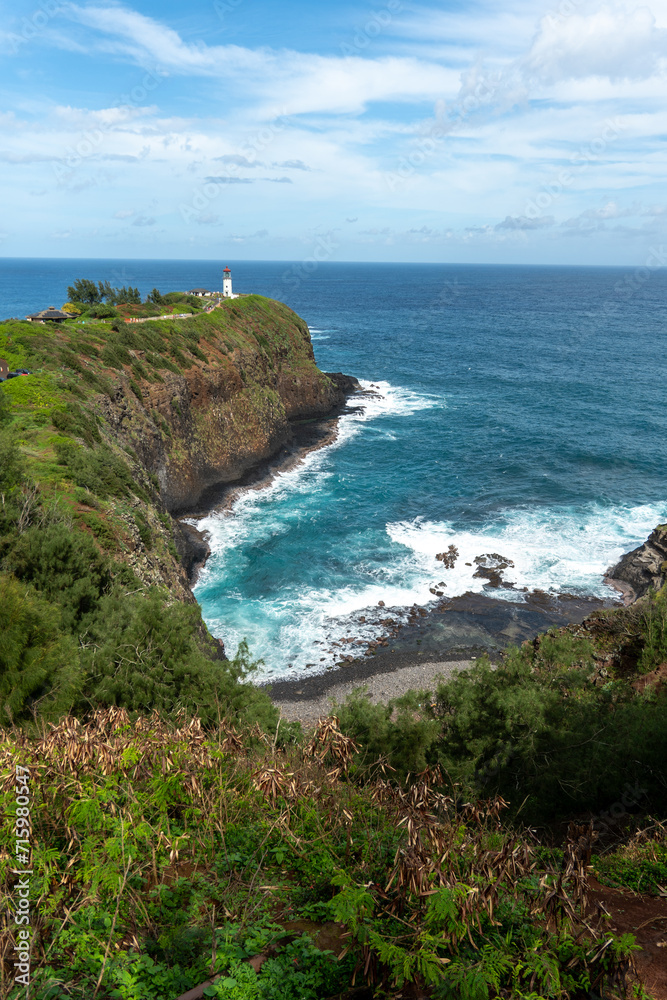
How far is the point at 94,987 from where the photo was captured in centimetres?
506

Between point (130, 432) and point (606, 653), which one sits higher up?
point (130, 432)

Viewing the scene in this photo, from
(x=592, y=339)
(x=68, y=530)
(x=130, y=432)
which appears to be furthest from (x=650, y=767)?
(x=592, y=339)

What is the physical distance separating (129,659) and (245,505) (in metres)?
30.9

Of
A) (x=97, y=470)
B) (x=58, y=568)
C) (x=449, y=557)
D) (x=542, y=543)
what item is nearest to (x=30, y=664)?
(x=58, y=568)

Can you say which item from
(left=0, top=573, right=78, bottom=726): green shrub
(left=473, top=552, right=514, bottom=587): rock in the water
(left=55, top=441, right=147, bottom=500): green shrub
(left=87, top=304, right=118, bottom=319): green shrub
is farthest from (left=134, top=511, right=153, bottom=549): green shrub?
(left=87, top=304, right=118, bottom=319): green shrub

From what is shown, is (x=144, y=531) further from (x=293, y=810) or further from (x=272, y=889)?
(x=272, y=889)

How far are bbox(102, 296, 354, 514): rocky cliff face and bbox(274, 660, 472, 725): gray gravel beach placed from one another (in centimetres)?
1862

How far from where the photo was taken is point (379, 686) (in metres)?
26.6

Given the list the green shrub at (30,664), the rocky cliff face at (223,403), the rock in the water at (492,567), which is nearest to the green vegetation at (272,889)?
the green shrub at (30,664)

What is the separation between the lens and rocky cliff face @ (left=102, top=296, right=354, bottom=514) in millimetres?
39344

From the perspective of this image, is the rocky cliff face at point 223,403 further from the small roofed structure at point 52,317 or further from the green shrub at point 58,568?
the green shrub at point 58,568

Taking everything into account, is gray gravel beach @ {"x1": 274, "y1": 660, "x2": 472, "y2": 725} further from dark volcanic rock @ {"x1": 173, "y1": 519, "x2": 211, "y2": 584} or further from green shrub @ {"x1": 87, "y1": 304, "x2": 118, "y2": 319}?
green shrub @ {"x1": 87, "y1": 304, "x2": 118, "y2": 319}

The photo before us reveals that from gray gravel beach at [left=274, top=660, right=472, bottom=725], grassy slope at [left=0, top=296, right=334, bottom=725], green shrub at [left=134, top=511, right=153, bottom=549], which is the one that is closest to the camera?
grassy slope at [left=0, top=296, right=334, bottom=725]

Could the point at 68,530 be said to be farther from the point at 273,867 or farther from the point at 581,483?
the point at 581,483
